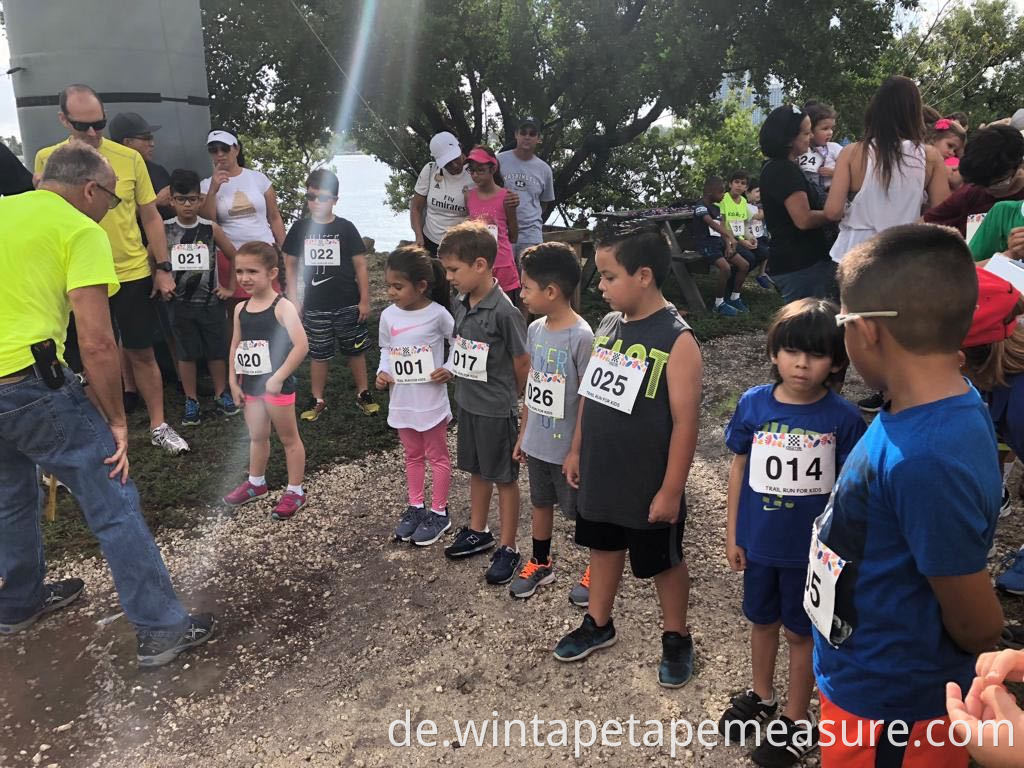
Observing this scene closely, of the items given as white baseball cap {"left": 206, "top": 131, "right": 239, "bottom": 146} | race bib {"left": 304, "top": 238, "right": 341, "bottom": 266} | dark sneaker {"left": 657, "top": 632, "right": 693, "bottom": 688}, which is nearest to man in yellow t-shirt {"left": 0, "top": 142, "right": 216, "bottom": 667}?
dark sneaker {"left": 657, "top": 632, "right": 693, "bottom": 688}

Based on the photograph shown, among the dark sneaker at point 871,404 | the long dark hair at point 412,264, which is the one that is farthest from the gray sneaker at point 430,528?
the dark sneaker at point 871,404

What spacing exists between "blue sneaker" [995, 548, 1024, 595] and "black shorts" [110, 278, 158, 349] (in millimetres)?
4989

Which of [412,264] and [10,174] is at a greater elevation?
[10,174]

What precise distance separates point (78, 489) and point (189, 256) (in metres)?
2.96

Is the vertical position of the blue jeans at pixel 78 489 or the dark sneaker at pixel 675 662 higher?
the blue jeans at pixel 78 489

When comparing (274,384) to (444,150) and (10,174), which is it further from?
(444,150)

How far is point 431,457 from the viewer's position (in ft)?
12.5

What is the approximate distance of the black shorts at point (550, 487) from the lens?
3.09 metres

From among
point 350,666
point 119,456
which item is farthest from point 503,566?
point 119,456

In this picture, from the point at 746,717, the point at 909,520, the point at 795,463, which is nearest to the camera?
the point at 909,520

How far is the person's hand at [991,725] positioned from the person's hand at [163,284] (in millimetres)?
5146

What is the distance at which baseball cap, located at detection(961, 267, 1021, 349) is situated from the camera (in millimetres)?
2240

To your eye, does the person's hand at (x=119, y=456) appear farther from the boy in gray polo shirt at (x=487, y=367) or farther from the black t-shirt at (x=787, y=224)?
the black t-shirt at (x=787, y=224)

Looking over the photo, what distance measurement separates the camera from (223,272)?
558 cm
